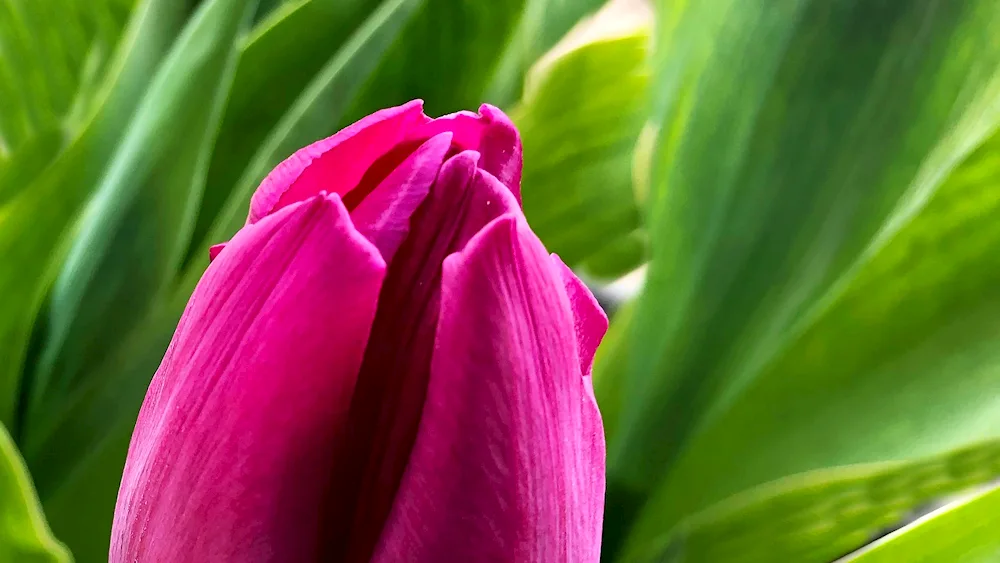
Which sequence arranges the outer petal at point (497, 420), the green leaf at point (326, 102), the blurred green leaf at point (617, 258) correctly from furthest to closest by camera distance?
the blurred green leaf at point (617, 258)
the green leaf at point (326, 102)
the outer petal at point (497, 420)

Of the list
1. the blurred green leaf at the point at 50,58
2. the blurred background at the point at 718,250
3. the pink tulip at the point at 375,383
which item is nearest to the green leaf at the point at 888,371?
the blurred background at the point at 718,250

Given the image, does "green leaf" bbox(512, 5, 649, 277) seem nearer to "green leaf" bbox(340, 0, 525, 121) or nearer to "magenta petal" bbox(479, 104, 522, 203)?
"green leaf" bbox(340, 0, 525, 121)

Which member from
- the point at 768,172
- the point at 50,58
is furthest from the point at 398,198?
the point at 50,58

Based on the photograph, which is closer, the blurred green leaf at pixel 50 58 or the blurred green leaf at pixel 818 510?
the blurred green leaf at pixel 818 510

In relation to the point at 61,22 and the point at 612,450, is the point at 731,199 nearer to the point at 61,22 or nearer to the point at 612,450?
the point at 612,450

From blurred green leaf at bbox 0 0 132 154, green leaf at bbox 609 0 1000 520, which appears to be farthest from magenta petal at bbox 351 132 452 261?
blurred green leaf at bbox 0 0 132 154

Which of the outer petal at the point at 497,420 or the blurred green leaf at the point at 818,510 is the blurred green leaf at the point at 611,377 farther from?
the outer petal at the point at 497,420

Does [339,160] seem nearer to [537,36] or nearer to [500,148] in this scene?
[500,148]
